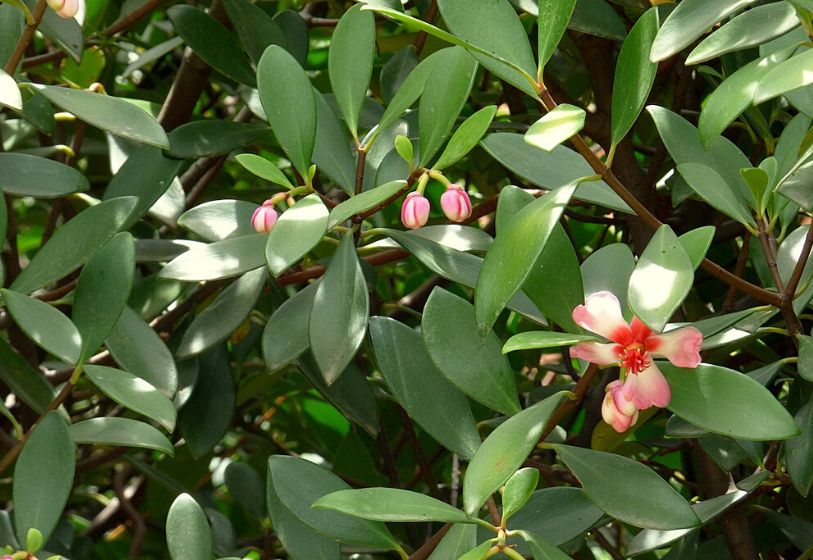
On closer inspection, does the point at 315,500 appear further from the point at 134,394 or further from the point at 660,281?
→ the point at 660,281

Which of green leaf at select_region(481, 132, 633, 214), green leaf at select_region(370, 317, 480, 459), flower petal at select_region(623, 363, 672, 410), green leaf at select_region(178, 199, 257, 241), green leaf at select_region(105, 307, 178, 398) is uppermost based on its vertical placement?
green leaf at select_region(481, 132, 633, 214)

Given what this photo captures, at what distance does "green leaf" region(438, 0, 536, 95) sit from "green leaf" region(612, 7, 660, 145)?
0.06 meters

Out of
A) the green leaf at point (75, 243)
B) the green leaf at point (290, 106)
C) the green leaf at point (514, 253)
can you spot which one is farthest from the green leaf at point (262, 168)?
the green leaf at point (514, 253)

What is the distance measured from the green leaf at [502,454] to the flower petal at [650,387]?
0.05 metres

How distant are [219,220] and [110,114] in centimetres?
13

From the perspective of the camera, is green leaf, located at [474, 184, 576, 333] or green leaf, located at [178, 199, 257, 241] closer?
green leaf, located at [474, 184, 576, 333]

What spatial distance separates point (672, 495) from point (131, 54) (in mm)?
1046

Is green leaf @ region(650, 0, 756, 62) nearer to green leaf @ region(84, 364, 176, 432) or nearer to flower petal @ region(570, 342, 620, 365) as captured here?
flower petal @ region(570, 342, 620, 365)

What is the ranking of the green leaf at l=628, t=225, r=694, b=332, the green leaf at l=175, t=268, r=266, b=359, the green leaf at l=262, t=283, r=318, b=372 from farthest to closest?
the green leaf at l=175, t=268, r=266, b=359 → the green leaf at l=262, t=283, r=318, b=372 → the green leaf at l=628, t=225, r=694, b=332

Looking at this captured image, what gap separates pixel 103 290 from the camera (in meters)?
0.89

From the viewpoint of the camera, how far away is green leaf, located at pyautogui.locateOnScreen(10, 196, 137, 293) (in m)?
0.91

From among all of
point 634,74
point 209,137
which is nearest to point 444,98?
point 634,74

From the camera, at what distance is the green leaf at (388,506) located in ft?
2.22

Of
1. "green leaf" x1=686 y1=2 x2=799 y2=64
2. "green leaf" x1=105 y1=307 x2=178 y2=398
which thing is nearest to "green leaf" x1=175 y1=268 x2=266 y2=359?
Result: "green leaf" x1=105 y1=307 x2=178 y2=398
